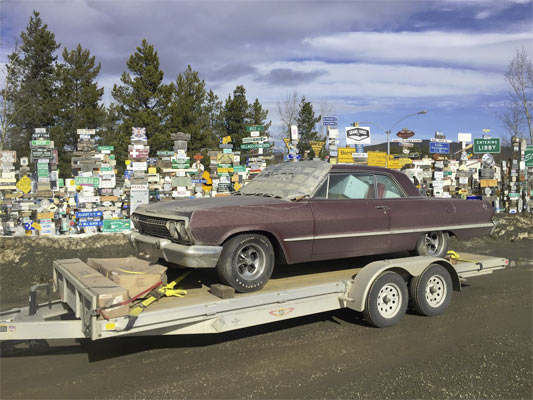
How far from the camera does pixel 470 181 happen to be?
21.2 m

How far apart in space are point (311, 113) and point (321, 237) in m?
32.0

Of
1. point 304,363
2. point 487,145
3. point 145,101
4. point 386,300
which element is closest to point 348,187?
point 386,300

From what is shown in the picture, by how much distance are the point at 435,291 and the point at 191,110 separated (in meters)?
27.9

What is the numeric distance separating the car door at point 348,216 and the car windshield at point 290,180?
14 centimetres

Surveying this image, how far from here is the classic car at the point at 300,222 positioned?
4500 mm

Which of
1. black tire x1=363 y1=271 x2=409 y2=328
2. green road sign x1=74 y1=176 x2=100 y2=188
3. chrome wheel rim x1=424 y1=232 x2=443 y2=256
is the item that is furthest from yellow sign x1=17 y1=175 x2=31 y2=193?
chrome wheel rim x1=424 y1=232 x2=443 y2=256

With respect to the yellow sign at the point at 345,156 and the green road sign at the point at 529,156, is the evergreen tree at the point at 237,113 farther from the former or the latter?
the green road sign at the point at 529,156

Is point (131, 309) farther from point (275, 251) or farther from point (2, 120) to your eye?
point (2, 120)

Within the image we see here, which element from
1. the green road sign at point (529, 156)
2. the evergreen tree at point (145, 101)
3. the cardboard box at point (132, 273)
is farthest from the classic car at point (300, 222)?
the evergreen tree at point (145, 101)

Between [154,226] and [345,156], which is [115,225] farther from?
[345,156]

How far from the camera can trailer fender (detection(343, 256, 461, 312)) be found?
16.6 ft

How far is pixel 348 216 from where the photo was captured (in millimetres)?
5359

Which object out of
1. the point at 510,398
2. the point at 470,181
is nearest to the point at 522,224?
the point at 470,181

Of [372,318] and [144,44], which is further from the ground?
[144,44]
